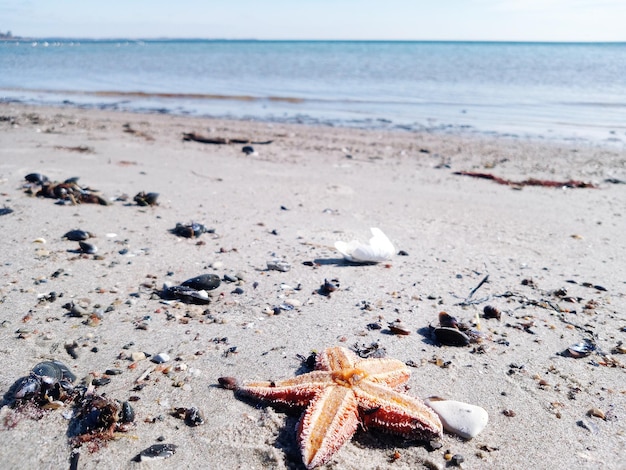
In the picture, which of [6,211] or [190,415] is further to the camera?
[6,211]

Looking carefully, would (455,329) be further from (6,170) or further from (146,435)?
(6,170)

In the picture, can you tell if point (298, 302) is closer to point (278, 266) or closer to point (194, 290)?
point (278, 266)

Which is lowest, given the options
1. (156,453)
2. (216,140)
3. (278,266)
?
(156,453)

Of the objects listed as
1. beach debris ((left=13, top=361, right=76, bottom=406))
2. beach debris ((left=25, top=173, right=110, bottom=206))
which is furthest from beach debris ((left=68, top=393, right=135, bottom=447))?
beach debris ((left=25, top=173, right=110, bottom=206))

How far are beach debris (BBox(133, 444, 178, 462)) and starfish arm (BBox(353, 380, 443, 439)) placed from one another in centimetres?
92

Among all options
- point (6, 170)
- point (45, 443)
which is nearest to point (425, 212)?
point (45, 443)

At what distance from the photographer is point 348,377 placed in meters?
2.71

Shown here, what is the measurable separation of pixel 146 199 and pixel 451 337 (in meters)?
4.06

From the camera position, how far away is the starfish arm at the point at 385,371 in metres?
2.81

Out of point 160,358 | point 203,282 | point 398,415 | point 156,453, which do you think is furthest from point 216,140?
point 398,415

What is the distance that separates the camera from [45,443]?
7.97 ft

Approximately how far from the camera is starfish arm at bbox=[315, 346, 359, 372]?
2.83 metres

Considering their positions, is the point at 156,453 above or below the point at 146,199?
below

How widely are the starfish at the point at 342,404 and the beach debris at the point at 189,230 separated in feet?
8.59
